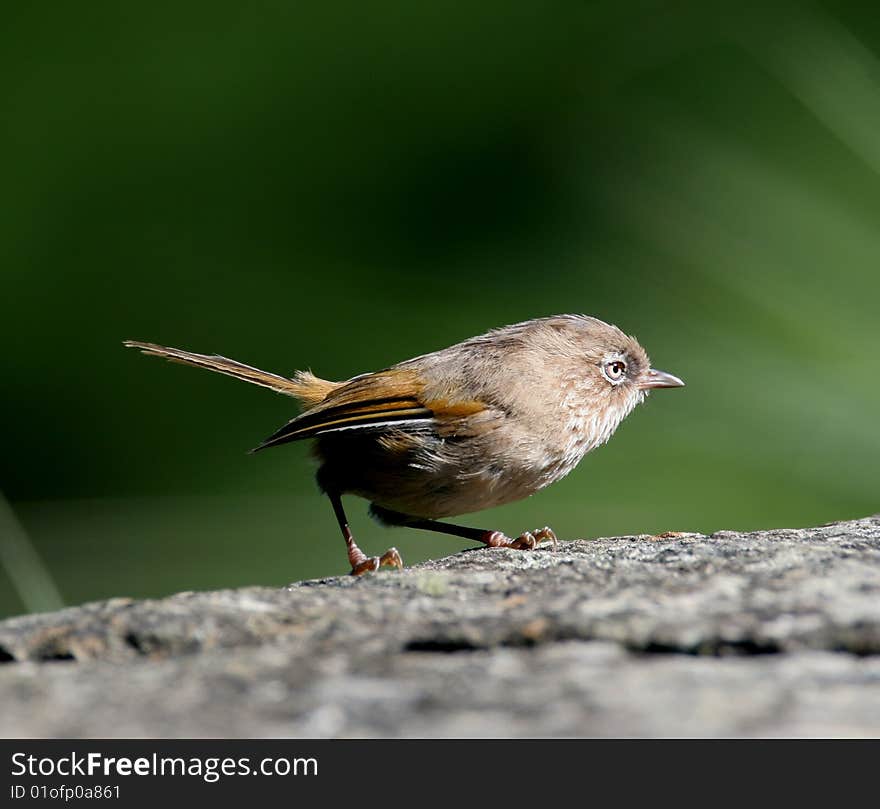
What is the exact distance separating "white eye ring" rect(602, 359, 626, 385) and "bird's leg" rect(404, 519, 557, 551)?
0.77 m

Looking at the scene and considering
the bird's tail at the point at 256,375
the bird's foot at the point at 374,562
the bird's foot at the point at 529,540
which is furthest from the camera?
the bird's tail at the point at 256,375

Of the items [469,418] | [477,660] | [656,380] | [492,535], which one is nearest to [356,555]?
[492,535]

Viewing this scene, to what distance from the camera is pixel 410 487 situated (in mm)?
4492

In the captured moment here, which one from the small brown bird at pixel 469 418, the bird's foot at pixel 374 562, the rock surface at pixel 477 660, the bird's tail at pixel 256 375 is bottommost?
the rock surface at pixel 477 660

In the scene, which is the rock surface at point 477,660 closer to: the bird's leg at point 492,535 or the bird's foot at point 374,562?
the bird's foot at point 374,562

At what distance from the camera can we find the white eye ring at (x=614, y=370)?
486cm

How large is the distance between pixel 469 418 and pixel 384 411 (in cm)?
35

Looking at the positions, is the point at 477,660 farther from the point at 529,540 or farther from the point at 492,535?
the point at 492,535

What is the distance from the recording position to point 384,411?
4.60 m

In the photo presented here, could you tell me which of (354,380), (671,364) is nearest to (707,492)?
(671,364)

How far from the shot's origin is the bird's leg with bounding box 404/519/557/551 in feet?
14.3

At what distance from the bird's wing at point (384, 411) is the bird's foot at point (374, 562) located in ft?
1.67

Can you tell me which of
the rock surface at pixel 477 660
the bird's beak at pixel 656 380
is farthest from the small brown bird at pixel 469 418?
the rock surface at pixel 477 660
